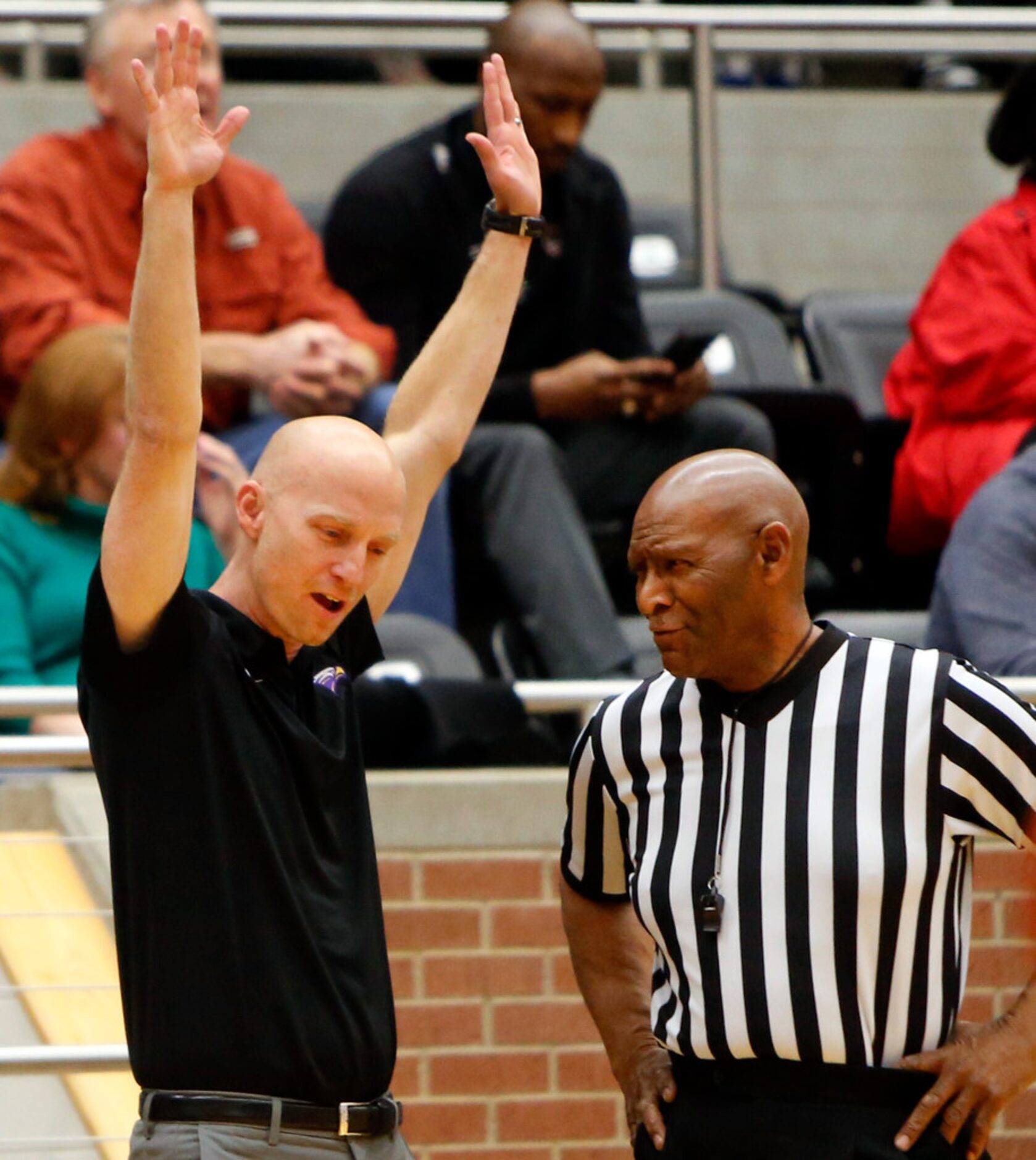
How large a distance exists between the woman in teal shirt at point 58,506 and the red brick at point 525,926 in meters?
0.78

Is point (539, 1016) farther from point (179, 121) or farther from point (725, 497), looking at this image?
point (179, 121)

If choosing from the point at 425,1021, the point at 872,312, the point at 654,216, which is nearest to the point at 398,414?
the point at 425,1021

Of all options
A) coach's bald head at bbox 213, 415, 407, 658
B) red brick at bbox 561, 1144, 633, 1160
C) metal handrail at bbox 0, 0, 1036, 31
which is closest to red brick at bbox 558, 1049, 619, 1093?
red brick at bbox 561, 1144, 633, 1160

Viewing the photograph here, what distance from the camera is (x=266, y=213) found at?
13.8 ft

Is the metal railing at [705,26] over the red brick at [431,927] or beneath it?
over

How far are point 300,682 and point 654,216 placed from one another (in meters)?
3.90

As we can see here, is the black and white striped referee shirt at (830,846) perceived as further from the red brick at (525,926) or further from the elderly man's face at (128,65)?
the elderly man's face at (128,65)

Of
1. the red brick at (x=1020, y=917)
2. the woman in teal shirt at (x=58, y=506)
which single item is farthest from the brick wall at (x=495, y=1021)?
the woman in teal shirt at (x=58, y=506)

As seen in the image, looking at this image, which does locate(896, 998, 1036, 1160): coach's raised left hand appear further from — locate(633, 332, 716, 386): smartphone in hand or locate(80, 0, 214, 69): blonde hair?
locate(80, 0, 214, 69): blonde hair

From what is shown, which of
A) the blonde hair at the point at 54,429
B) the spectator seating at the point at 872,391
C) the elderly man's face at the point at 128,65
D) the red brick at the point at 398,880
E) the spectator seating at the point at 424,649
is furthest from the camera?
the spectator seating at the point at 872,391

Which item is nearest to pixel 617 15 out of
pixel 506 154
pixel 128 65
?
pixel 128 65

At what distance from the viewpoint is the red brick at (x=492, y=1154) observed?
3.20 m

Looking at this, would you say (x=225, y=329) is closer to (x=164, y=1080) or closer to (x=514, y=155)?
(x=514, y=155)

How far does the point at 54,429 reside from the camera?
3.30 meters
